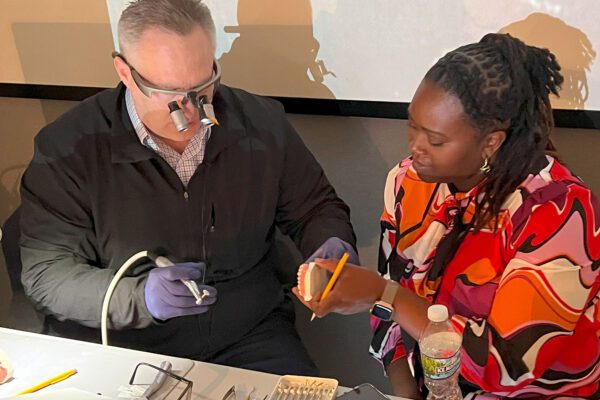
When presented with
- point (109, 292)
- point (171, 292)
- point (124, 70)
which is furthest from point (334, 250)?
point (124, 70)

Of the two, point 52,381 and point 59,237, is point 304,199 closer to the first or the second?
point 59,237

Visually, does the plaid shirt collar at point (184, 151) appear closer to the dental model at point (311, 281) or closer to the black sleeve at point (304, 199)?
the black sleeve at point (304, 199)

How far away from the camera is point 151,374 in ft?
4.54

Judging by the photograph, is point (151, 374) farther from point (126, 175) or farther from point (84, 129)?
point (84, 129)

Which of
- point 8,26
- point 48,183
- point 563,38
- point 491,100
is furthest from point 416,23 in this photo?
point 8,26

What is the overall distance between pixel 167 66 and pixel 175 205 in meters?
0.34

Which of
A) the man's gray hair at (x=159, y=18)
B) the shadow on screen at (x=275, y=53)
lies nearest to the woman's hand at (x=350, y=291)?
the man's gray hair at (x=159, y=18)

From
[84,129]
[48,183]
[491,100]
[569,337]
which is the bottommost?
[569,337]

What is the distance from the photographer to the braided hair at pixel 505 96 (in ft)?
4.53

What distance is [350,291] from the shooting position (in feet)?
4.62

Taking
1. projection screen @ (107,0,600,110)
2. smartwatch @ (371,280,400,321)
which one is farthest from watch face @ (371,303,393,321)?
projection screen @ (107,0,600,110)

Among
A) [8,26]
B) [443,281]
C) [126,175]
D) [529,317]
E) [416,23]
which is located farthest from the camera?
[8,26]

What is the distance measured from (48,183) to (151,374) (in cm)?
59

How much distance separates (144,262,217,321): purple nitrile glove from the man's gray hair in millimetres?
492
